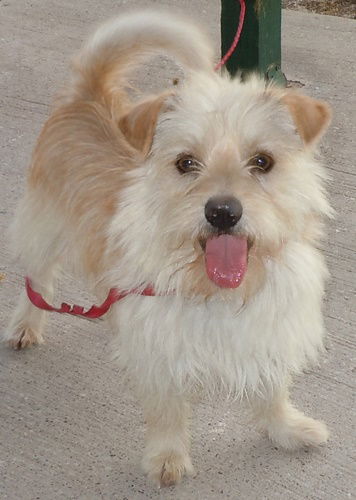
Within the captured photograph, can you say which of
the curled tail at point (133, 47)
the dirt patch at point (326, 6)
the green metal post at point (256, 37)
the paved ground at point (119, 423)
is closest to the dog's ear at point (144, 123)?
the curled tail at point (133, 47)

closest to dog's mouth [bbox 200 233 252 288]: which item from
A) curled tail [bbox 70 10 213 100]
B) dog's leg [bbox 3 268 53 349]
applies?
curled tail [bbox 70 10 213 100]

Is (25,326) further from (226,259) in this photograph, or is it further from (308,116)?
(308,116)

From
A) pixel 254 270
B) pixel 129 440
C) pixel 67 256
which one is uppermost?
pixel 254 270

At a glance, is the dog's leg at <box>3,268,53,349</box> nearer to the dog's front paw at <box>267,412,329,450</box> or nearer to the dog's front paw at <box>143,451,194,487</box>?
the dog's front paw at <box>143,451,194,487</box>

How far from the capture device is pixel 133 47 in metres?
3.02

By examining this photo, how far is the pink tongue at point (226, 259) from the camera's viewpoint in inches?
95.3

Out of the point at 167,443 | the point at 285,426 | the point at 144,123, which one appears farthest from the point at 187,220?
the point at 285,426

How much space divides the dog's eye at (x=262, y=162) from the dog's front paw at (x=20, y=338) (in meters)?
1.57

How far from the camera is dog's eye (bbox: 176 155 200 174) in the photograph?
2.54 metres

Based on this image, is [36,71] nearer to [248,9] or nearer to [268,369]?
[248,9]

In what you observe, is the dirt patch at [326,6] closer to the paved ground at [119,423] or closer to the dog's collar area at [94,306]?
the paved ground at [119,423]

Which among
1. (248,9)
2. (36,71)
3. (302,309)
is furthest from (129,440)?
(36,71)

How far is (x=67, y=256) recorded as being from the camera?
11.0ft

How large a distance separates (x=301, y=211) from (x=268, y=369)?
60cm
